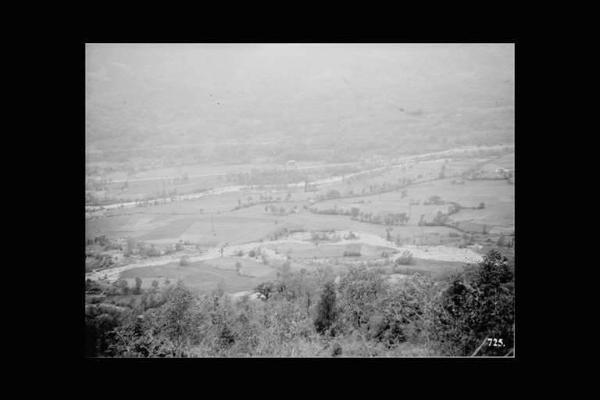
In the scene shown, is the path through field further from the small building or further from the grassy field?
the small building

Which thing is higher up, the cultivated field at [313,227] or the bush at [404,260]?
the cultivated field at [313,227]

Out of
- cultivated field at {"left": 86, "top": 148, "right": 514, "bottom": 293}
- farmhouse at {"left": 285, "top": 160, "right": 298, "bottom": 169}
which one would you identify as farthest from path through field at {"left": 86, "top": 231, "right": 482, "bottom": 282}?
farmhouse at {"left": 285, "top": 160, "right": 298, "bottom": 169}

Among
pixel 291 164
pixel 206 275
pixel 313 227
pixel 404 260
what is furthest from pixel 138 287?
pixel 404 260

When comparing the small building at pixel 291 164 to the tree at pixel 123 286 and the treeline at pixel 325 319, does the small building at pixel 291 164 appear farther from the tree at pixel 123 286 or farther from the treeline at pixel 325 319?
the tree at pixel 123 286

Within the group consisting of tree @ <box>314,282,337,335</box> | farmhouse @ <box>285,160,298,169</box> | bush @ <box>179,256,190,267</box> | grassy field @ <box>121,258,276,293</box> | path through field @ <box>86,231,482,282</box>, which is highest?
farmhouse @ <box>285,160,298,169</box>

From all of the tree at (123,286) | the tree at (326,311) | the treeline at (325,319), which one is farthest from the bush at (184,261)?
the tree at (326,311)

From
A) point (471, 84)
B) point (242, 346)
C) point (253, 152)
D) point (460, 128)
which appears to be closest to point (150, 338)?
point (242, 346)
